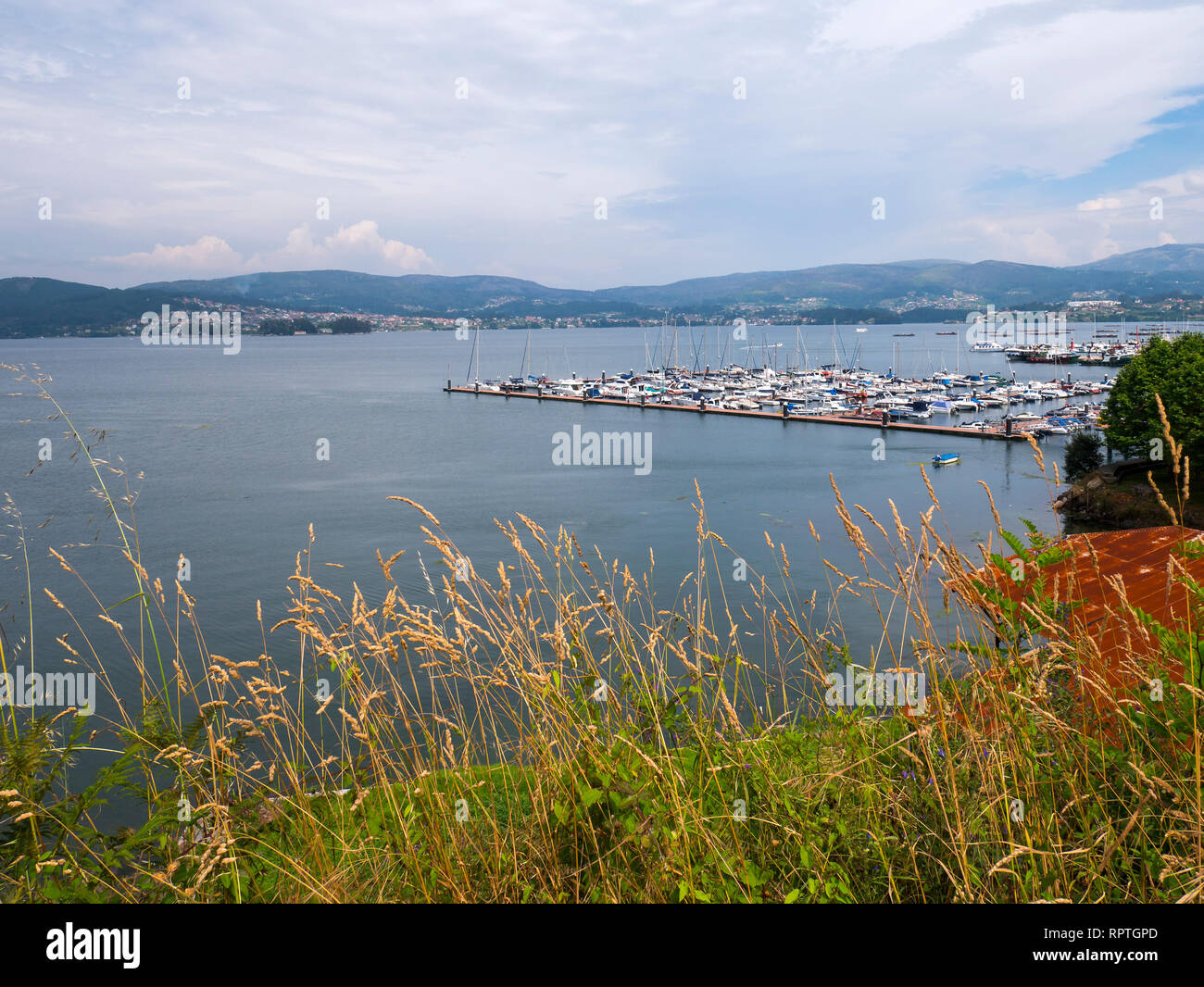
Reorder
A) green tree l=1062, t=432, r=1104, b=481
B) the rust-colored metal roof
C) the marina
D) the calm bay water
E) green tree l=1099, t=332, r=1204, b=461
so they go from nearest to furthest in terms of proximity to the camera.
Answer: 1. the rust-colored metal roof
2. the calm bay water
3. green tree l=1099, t=332, r=1204, b=461
4. green tree l=1062, t=432, r=1104, b=481
5. the marina

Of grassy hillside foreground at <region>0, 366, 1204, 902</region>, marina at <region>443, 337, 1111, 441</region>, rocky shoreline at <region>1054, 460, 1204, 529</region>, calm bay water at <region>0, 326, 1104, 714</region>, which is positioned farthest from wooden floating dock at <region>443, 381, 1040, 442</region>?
grassy hillside foreground at <region>0, 366, 1204, 902</region>

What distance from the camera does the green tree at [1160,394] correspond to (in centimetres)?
2855

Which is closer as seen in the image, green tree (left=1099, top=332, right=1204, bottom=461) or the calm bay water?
the calm bay water

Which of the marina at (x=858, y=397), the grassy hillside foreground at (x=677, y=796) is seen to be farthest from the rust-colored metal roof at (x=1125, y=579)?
the marina at (x=858, y=397)

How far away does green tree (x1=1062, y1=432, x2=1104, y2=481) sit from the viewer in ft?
121

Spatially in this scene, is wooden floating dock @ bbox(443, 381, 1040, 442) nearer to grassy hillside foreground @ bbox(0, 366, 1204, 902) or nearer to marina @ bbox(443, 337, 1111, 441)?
marina @ bbox(443, 337, 1111, 441)

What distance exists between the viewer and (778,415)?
64125 mm

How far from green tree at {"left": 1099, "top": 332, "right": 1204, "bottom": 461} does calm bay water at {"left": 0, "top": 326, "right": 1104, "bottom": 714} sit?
425 centimetres

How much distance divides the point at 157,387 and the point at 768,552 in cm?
8547

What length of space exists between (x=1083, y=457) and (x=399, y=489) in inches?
1304

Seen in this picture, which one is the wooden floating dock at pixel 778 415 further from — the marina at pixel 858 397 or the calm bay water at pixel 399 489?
the calm bay water at pixel 399 489
